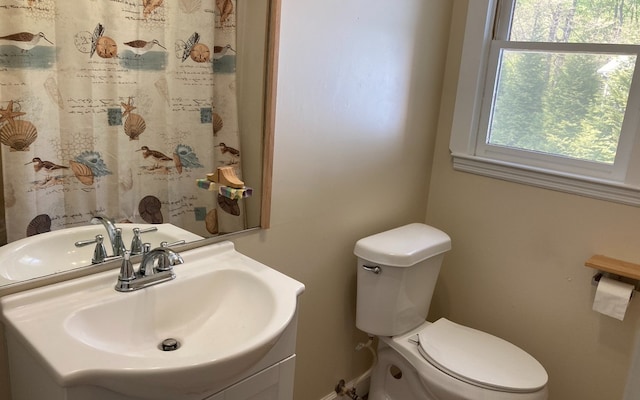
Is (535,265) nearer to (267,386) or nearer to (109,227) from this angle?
(267,386)

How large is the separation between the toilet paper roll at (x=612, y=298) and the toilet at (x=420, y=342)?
A: 293mm

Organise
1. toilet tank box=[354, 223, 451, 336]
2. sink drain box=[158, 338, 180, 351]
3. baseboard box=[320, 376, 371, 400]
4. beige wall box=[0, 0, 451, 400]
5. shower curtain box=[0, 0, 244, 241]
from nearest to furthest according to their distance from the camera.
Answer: shower curtain box=[0, 0, 244, 241]
sink drain box=[158, 338, 180, 351]
beige wall box=[0, 0, 451, 400]
toilet tank box=[354, 223, 451, 336]
baseboard box=[320, 376, 371, 400]

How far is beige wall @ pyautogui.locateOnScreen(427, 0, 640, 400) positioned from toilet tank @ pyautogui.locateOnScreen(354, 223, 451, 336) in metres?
0.27

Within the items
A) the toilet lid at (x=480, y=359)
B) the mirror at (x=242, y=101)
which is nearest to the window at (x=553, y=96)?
the toilet lid at (x=480, y=359)

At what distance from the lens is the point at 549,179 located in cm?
189

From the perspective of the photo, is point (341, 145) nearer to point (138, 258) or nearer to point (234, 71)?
point (234, 71)

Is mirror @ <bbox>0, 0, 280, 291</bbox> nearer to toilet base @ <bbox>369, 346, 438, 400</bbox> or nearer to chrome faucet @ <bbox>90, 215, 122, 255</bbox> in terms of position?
chrome faucet @ <bbox>90, 215, 122, 255</bbox>

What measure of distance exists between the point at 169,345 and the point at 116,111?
570 mm

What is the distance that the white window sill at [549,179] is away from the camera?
1735 millimetres

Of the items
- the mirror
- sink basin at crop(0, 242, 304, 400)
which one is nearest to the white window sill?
the mirror

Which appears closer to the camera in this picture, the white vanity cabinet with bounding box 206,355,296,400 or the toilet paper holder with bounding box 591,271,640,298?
the white vanity cabinet with bounding box 206,355,296,400

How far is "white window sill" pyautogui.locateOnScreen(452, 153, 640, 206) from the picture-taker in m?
1.74

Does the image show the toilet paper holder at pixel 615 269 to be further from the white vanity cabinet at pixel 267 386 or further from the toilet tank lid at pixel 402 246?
the white vanity cabinet at pixel 267 386

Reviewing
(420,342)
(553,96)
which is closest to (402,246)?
(420,342)
